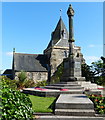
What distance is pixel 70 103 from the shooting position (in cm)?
670

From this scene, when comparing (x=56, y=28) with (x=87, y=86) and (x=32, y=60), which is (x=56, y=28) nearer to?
(x=32, y=60)

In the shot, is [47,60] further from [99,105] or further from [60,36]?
[99,105]

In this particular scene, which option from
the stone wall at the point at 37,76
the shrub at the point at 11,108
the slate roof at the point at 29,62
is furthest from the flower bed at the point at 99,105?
the stone wall at the point at 37,76

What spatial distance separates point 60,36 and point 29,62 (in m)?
10.9

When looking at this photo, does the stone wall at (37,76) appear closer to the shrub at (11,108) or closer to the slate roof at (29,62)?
the slate roof at (29,62)

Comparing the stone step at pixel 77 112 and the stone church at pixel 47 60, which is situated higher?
the stone church at pixel 47 60

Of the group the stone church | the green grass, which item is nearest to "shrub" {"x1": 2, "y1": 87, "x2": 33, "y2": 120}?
the green grass

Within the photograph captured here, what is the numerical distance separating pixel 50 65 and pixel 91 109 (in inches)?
1272

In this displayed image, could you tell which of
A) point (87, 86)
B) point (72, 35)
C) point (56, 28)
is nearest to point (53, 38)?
point (56, 28)

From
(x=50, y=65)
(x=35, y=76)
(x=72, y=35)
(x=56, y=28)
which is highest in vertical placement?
(x=56, y=28)

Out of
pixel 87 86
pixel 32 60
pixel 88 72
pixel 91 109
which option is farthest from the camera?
pixel 32 60

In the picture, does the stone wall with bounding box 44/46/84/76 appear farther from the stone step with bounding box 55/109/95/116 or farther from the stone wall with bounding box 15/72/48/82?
the stone step with bounding box 55/109/95/116

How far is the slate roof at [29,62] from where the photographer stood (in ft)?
125

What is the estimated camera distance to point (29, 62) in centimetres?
4022
